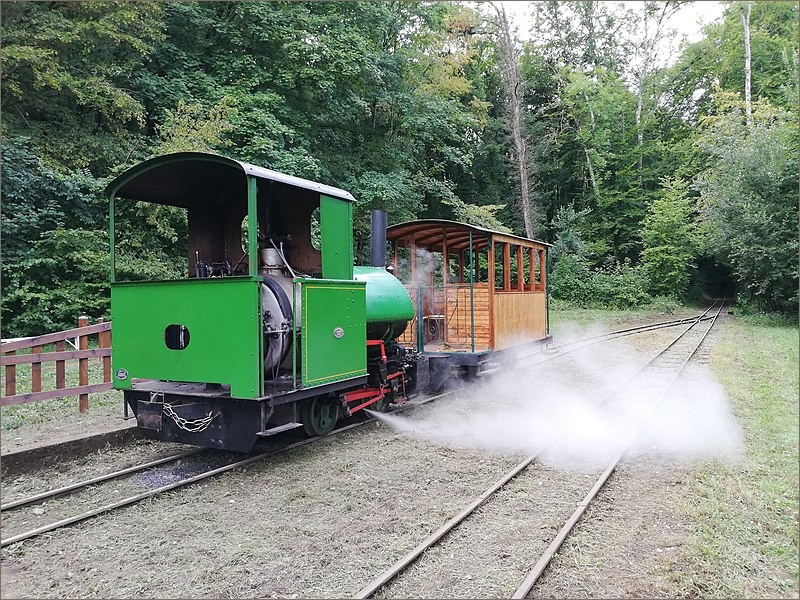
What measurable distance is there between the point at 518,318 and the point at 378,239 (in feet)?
13.8

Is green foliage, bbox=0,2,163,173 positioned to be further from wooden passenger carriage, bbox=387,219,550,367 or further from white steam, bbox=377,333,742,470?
white steam, bbox=377,333,742,470

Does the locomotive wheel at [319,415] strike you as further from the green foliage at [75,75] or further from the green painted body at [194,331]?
the green foliage at [75,75]

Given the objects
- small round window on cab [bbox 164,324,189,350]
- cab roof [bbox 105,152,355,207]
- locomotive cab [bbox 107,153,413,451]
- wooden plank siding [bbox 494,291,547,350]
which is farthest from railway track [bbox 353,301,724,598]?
cab roof [bbox 105,152,355,207]

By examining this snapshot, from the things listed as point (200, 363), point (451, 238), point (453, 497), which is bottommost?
point (453, 497)

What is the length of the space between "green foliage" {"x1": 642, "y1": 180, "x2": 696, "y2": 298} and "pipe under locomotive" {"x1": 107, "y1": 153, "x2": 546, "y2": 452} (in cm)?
2808

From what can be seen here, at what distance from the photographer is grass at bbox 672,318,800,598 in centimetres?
336

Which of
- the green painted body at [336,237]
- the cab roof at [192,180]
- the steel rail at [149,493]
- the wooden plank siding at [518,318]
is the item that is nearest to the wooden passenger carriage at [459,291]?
the wooden plank siding at [518,318]

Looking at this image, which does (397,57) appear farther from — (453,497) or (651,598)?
(651,598)

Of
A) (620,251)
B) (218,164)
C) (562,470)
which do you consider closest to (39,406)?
(218,164)

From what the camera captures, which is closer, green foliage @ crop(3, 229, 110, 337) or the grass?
the grass

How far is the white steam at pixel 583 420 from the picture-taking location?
20.6ft

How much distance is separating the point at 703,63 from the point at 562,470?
31.9 metres

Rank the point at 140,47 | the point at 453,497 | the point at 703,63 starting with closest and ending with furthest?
the point at 453,497 → the point at 140,47 → the point at 703,63

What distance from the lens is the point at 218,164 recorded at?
572cm
